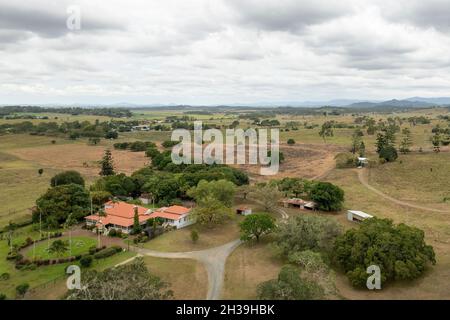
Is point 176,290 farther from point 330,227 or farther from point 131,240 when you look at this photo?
point 330,227

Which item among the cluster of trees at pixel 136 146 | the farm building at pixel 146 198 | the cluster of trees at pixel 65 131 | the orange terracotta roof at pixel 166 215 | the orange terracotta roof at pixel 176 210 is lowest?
the farm building at pixel 146 198

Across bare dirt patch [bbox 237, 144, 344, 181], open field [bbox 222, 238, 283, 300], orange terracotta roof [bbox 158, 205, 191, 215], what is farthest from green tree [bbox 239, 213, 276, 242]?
bare dirt patch [bbox 237, 144, 344, 181]

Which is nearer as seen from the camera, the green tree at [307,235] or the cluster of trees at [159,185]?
the green tree at [307,235]

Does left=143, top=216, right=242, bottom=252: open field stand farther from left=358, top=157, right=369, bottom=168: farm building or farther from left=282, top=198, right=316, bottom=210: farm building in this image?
left=358, top=157, right=369, bottom=168: farm building

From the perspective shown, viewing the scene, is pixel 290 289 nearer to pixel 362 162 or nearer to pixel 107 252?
pixel 107 252

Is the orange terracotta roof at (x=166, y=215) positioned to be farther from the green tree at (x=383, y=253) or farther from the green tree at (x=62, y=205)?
the green tree at (x=383, y=253)

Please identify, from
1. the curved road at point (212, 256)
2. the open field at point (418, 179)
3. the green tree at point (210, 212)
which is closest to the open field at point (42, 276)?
the curved road at point (212, 256)

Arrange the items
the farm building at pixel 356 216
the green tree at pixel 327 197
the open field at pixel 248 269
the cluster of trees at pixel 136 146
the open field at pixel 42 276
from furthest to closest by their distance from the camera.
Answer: the cluster of trees at pixel 136 146, the green tree at pixel 327 197, the farm building at pixel 356 216, the open field at pixel 42 276, the open field at pixel 248 269
